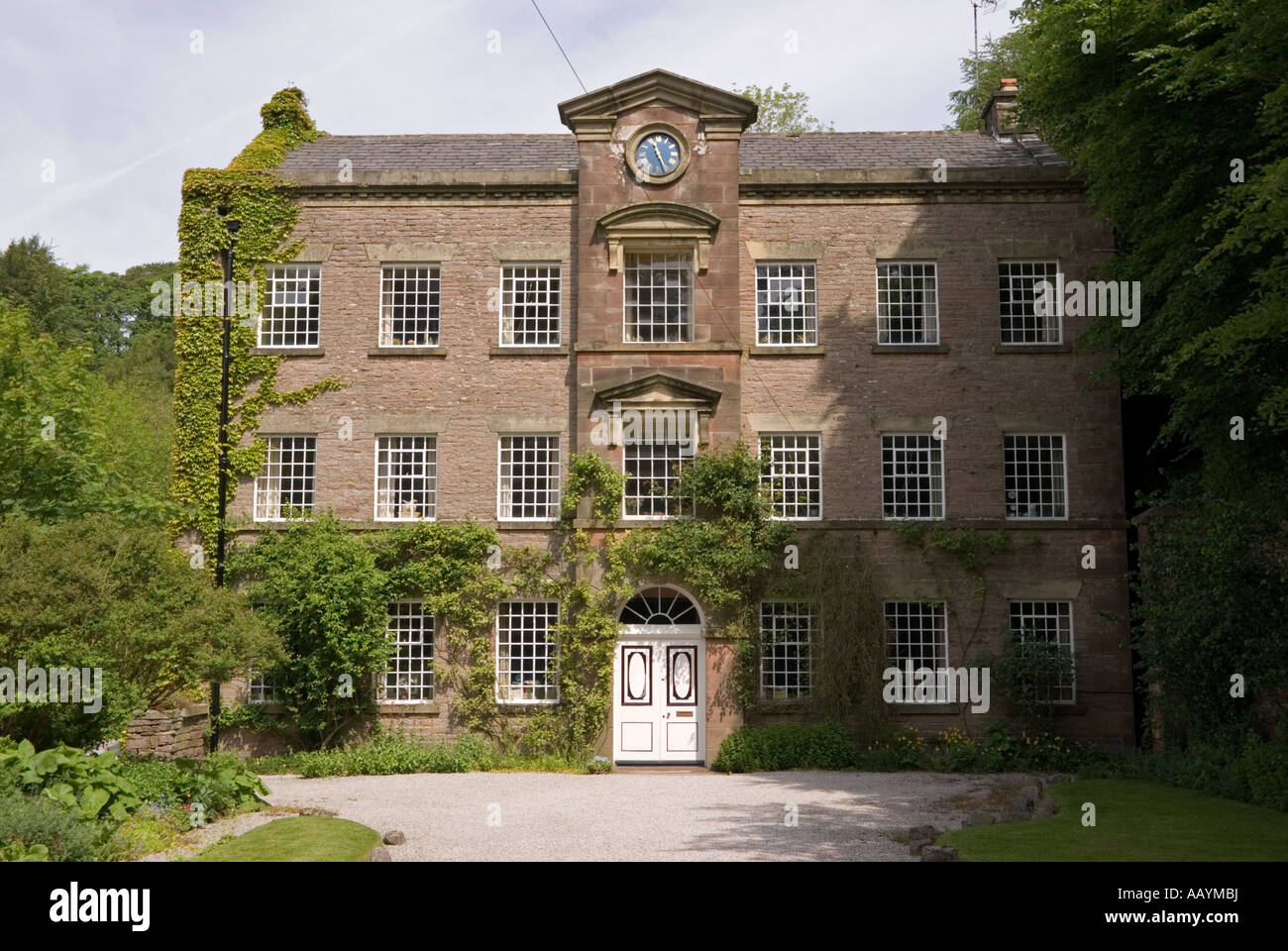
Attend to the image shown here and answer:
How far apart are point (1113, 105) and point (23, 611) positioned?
17.8m

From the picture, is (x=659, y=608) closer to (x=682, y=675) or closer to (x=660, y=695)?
(x=682, y=675)

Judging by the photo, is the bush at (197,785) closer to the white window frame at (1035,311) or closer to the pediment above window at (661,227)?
the pediment above window at (661,227)

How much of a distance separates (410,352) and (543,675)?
7.37m

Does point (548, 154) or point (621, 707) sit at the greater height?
point (548, 154)

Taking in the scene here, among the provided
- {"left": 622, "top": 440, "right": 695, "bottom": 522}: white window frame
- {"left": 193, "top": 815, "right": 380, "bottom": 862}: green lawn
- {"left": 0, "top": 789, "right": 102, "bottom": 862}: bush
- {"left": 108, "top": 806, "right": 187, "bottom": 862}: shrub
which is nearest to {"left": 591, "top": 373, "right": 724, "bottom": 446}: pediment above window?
{"left": 622, "top": 440, "right": 695, "bottom": 522}: white window frame

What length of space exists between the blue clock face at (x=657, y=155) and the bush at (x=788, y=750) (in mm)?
11887

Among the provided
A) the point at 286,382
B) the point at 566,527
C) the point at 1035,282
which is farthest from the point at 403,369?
the point at 1035,282

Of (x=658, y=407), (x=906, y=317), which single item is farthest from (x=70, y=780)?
(x=906, y=317)

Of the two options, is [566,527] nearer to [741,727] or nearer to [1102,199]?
[741,727]

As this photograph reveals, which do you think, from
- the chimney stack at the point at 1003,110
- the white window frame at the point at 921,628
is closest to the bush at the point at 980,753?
the white window frame at the point at 921,628

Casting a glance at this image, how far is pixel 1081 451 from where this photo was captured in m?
24.5
